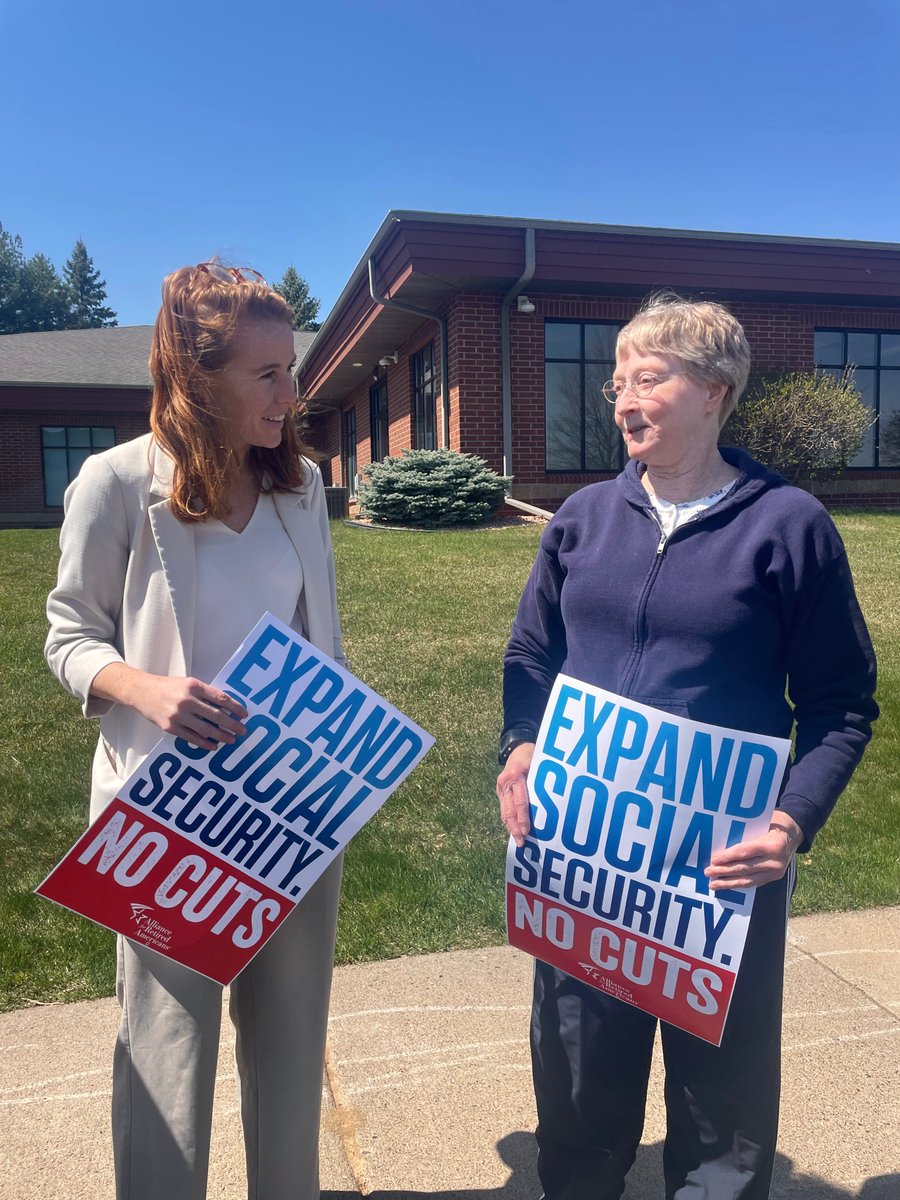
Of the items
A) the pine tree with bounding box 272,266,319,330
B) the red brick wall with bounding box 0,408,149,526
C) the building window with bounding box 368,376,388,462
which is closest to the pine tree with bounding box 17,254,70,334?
the pine tree with bounding box 272,266,319,330

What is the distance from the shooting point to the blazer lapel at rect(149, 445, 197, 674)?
1.75 meters

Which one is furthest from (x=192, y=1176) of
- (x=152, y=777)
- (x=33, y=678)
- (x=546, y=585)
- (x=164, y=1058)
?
(x=33, y=678)

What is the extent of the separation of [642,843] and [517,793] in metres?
0.30

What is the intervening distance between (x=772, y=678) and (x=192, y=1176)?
1.54 m

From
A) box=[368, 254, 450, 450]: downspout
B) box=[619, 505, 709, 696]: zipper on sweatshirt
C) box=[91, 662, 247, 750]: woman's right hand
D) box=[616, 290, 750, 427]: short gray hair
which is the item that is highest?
box=[368, 254, 450, 450]: downspout

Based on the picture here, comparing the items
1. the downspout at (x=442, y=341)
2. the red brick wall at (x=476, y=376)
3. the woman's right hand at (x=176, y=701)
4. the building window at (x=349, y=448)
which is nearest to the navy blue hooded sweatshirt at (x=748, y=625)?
the woman's right hand at (x=176, y=701)

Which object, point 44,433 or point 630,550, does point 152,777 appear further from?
point 44,433

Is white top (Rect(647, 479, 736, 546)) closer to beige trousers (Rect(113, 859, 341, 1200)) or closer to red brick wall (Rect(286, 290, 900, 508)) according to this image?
beige trousers (Rect(113, 859, 341, 1200))

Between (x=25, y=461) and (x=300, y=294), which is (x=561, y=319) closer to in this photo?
(x=25, y=461)

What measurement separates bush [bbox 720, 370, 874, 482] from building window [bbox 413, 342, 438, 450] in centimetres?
454

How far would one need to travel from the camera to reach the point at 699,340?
1812mm

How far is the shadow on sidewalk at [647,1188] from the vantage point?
7.33 feet

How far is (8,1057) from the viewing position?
2746mm

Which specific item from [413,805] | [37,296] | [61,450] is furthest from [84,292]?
[413,805]
